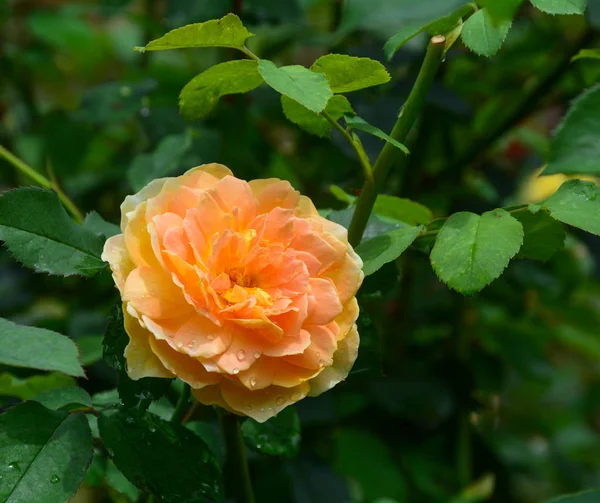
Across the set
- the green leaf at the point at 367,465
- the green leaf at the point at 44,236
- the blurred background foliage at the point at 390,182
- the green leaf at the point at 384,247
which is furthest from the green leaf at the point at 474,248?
the green leaf at the point at 367,465

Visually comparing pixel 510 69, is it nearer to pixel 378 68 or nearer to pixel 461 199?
pixel 461 199

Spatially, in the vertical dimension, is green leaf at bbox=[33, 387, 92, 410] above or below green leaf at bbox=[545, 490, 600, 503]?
above

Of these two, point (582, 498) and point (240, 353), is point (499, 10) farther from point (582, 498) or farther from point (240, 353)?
point (582, 498)

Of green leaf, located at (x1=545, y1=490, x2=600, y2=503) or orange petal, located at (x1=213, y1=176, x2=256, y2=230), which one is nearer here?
orange petal, located at (x1=213, y1=176, x2=256, y2=230)

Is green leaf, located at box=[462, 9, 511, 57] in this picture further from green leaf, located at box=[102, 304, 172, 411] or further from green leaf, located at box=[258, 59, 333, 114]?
green leaf, located at box=[102, 304, 172, 411]

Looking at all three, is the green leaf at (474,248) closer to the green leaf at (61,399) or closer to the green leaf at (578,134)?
the green leaf at (578,134)

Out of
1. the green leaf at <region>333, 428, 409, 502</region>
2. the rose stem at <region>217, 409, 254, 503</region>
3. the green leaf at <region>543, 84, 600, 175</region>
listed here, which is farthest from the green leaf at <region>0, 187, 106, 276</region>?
the green leaf at <region>333, 428, 409, 502</region>

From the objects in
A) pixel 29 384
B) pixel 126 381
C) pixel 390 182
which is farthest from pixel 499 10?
pixel 390 182
